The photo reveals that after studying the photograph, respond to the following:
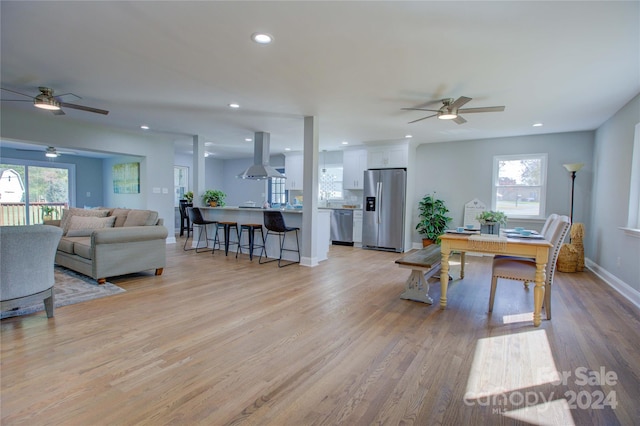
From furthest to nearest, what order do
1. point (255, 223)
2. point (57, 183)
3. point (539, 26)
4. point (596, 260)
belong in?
point (57, 183), point (255, 223), point (596, 260), point (539, 26)

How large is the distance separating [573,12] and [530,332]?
2479mm

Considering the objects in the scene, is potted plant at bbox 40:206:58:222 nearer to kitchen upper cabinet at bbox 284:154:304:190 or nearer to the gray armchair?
kitchen upper cabinet at bbox 284:154:304:190

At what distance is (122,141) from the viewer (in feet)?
21.0

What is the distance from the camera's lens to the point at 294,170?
8.74m

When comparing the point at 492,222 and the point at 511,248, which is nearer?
the point at 511,248

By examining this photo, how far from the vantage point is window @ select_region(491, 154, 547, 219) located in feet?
19.8

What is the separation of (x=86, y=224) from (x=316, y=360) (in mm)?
4618

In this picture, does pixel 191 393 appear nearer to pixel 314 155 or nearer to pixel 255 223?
pixel 314 155

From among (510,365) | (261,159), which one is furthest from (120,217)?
(510,365)

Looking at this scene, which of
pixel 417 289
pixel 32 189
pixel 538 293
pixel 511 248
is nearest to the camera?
pixel 538 293

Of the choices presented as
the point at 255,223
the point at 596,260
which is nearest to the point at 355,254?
the point at 255,223

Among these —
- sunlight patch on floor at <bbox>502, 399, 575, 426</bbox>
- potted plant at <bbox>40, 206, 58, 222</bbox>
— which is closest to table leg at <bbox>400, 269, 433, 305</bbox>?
sunlight patch on floor at <bbox>502, 399, 575, 426</bbox>

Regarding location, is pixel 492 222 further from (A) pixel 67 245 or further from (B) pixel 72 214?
(B) pixel 72 214

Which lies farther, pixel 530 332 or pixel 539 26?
pixel 530 332
